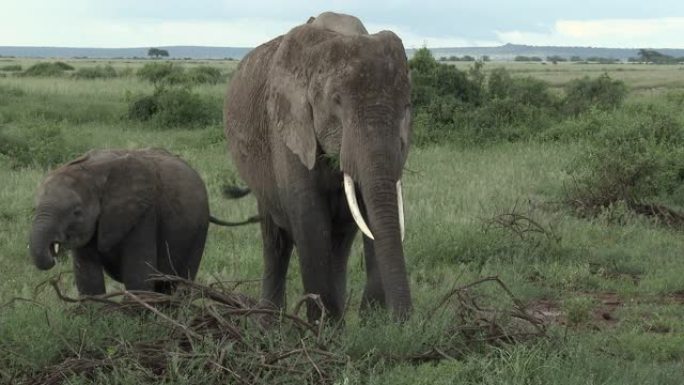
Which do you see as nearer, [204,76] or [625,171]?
[625,171]

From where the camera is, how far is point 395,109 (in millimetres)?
5109

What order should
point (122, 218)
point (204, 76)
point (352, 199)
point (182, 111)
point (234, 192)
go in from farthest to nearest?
point (204, 76) < point (182, 111) < point (234, 192) < point (122, 218) < point (352, 199)

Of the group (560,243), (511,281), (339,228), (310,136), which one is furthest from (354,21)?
(560,243)

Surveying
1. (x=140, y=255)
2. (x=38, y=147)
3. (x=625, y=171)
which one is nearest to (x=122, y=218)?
(x=140, y=255)

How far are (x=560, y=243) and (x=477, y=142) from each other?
7.94 m

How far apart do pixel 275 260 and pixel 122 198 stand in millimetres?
1199

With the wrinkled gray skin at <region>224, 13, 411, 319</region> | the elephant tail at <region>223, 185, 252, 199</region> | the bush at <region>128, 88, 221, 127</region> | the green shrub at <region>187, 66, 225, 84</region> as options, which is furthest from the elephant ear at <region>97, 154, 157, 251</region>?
the green shrub at <region>187, 66, 225, 84</region>

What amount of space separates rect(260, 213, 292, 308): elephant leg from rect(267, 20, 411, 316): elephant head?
4.89 feet

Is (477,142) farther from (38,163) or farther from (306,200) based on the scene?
(306,200)

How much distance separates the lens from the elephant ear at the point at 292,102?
5426 millimetres

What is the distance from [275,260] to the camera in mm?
6941

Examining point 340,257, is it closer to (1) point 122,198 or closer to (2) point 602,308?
(1) point 122,198

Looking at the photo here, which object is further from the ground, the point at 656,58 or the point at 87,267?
the point at 87,267

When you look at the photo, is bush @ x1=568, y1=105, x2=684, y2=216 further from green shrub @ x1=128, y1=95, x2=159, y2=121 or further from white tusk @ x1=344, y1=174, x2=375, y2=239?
green shrub @ x1=128, y1=95, x2=159, y2=121
